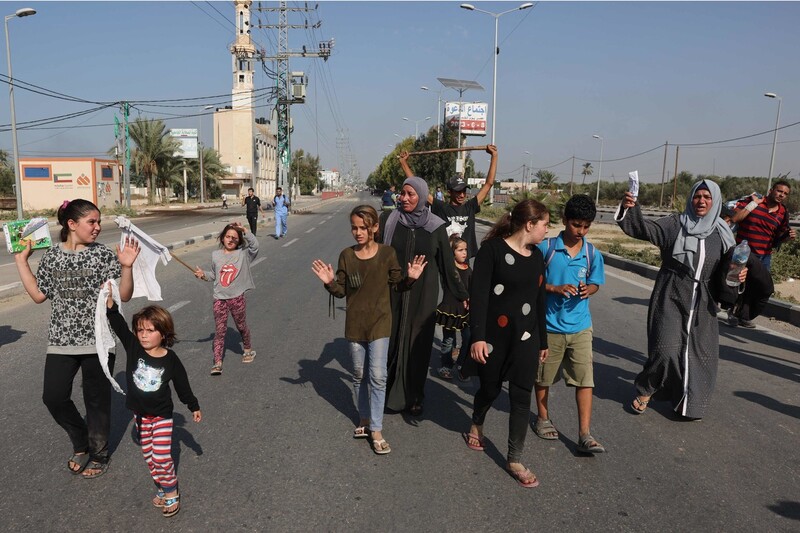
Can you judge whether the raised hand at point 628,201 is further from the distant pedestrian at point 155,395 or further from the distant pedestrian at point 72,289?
the distant pedestrian at point 72,289

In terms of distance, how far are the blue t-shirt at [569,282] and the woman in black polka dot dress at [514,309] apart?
44 centimetres

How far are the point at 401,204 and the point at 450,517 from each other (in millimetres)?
2050

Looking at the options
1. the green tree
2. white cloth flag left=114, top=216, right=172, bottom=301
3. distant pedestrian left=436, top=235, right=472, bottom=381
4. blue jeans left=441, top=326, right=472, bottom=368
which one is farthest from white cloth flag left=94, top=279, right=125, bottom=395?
the green tree

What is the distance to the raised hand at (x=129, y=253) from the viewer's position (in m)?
3.29

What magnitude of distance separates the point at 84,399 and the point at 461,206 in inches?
154

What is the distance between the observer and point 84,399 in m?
3.46

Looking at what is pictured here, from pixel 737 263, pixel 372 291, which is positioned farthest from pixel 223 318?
pixel 737 263

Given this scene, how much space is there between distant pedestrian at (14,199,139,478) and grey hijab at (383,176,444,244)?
1.68 m

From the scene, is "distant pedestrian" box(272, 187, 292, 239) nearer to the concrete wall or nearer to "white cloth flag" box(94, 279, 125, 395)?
"white cloth flag" box(94, 279, 125, 395)

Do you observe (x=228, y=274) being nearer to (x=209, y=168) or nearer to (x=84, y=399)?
(x=84, y=399)

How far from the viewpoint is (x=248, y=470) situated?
3514mm

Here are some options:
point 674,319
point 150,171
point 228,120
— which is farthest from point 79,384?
point 228,120

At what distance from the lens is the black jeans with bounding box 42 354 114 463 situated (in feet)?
10.9

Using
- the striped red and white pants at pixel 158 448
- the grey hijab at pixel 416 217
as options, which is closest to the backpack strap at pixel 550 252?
the grey hijab at pixel 416 217
